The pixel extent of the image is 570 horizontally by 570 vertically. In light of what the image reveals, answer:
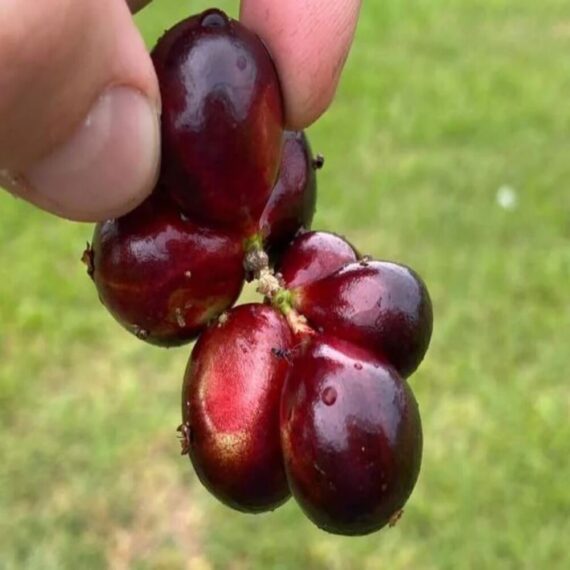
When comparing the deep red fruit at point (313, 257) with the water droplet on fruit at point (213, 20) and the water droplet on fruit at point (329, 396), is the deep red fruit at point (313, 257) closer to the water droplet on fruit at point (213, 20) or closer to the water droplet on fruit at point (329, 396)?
the water droplet on fruit at point (329, 396)

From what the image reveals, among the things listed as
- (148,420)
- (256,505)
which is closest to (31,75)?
(256,505)

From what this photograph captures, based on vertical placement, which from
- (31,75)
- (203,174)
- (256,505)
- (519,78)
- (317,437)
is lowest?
(519,78)

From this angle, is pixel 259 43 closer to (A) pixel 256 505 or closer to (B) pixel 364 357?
(B) pixel 364 357

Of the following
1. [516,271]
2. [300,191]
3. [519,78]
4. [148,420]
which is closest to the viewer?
[300,191]

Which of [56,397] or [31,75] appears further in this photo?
[56,397]

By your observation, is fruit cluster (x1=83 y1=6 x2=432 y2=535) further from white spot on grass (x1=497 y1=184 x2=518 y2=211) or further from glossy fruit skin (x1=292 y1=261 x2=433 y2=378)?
white spot on grass (x1=497 y1=184 x2=518 y2=211)

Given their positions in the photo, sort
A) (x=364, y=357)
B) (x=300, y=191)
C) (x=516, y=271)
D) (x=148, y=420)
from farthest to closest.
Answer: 1. (x=516, y=271)
2. (x=148, y=420)
3. (x=300, y=191)
4. (x=364, y=357)

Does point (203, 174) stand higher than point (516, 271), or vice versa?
point (203, 174)
